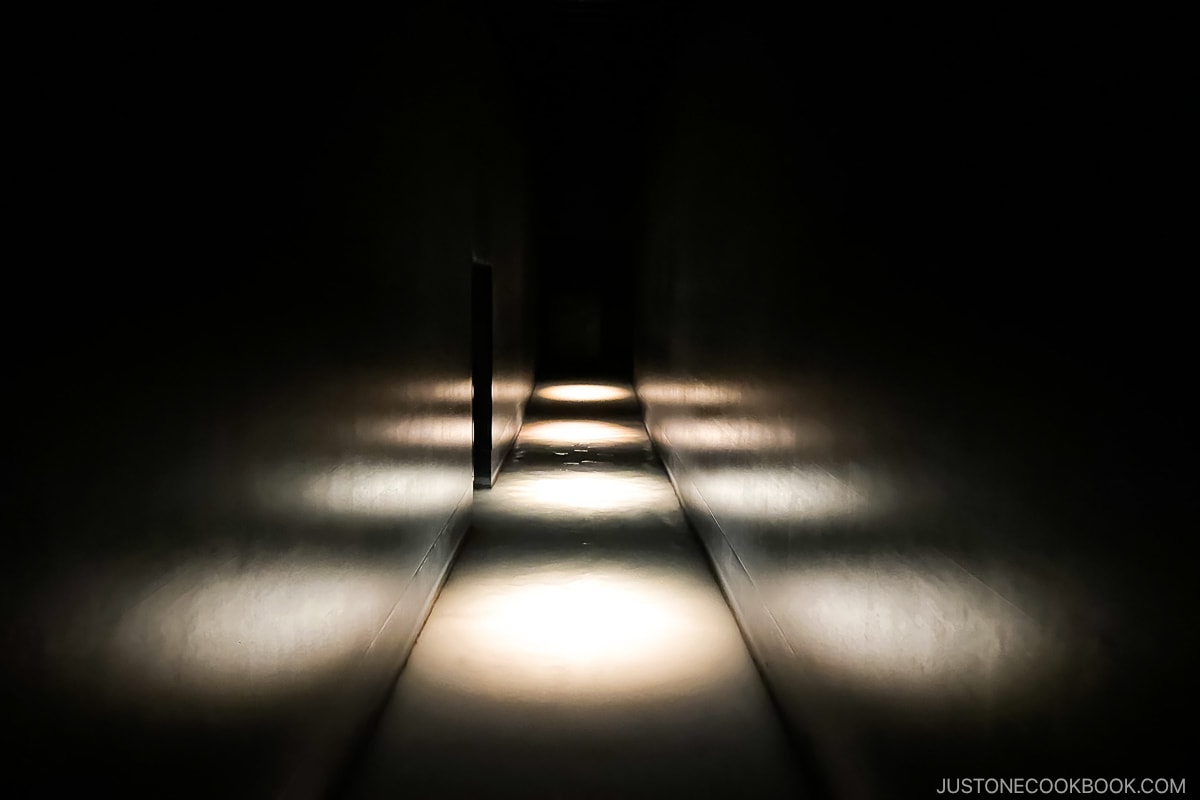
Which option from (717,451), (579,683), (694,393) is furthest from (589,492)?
(579,683)

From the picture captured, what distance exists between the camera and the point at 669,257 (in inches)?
329

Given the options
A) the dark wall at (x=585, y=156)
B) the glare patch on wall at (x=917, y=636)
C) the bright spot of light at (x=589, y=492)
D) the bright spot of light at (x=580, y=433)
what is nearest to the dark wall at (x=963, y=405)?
the glare patch on wall at (x=917, y=636)

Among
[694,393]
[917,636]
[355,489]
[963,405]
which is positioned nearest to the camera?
[963,405]

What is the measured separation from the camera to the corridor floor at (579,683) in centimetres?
284

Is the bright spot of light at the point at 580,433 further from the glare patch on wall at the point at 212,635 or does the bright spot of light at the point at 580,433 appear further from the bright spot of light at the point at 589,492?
the glare patch on wall at the point at 212,635

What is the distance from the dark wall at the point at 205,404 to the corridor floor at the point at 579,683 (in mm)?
317

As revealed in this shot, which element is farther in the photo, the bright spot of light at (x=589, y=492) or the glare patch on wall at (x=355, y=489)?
the bright spot of light at (x=589, y=492)

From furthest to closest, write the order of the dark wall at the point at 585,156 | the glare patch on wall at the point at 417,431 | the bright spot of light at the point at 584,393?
1. the bright spot of light at the point at 584,393
2. the dark wall at the point at 585,156
3. the glare patch on wall at the point at 417,431

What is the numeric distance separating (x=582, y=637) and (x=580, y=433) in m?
6.61

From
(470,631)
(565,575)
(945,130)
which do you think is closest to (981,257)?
(945,130)

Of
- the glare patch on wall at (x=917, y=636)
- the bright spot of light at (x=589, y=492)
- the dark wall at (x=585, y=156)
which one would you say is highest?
the dark wall at (x=585, y=156)

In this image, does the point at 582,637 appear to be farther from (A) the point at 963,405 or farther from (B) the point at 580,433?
(B) the point at 580,433

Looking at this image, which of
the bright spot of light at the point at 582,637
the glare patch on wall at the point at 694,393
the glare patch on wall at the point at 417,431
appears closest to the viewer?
the glare patch on wall at the point at 417,431

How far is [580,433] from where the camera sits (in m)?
10.6
